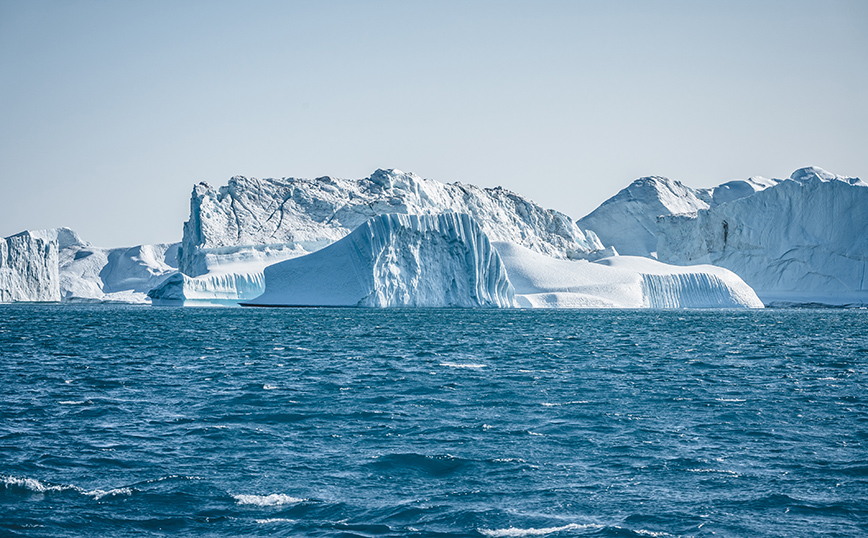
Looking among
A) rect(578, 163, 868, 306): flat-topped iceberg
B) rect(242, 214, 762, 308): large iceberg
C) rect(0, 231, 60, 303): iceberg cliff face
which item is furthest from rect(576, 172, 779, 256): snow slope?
rect(0, 231, 60, 303): iceberg cliff face

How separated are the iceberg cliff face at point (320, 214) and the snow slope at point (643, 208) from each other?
→ 641 inches

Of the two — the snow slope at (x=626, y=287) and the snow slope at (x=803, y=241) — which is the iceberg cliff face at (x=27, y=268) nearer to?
the snow slope at (x=626, y=287)

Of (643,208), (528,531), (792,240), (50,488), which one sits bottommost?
(528,531)

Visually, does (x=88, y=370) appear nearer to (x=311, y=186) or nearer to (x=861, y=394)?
(x=861, y=394)

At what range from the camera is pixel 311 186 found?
266ft

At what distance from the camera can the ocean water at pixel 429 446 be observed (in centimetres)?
736

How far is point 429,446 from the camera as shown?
10.0 meters

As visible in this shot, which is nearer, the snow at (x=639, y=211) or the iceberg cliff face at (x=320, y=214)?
the iceberg cliff face at (x=320, y=214)

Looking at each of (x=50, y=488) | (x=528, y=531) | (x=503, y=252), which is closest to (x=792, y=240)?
(x=503, y=252)

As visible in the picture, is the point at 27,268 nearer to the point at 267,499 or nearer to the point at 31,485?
the point at 31,485

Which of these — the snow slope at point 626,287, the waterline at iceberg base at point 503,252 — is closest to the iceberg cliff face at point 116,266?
the waterline at iceberg base at point 503,252

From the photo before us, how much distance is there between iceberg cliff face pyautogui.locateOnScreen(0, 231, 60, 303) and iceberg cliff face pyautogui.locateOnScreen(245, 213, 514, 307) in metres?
30.2

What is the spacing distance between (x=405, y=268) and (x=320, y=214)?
31256 millimetres

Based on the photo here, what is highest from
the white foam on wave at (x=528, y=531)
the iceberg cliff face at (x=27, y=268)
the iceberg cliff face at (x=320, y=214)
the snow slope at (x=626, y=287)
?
the iceberg cliff face at (x=320, y=214)
